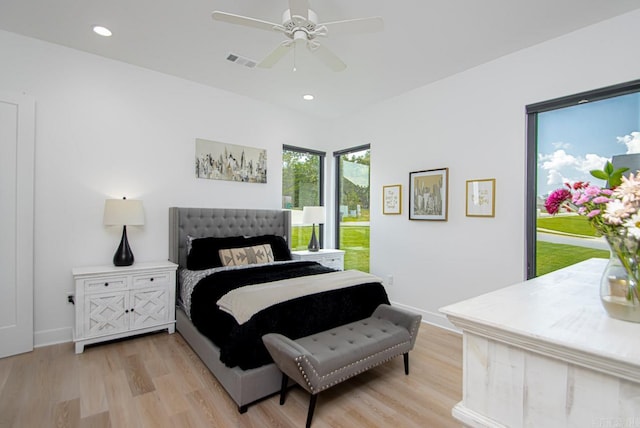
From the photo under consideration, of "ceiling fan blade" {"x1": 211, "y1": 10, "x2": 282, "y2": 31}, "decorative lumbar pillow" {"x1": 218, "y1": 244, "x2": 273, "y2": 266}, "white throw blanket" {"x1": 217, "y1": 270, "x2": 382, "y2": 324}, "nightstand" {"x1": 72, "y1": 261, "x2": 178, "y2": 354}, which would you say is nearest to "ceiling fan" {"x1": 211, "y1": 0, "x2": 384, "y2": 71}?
"ceiling fan blade" {"x1": 211, "y1": 10, "x2": 282, "y2": 31}

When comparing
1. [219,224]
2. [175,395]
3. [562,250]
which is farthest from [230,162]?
[562,250]

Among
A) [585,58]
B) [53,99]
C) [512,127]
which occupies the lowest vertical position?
[512,127]

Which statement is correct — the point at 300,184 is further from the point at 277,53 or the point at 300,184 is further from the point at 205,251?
the point at 277,53

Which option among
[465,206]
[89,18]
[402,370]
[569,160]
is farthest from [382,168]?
[89,18]

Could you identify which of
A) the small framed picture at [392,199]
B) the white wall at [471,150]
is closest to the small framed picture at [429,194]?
the white wall at [471,150]

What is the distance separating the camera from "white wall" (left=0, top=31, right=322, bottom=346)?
9.84 ft

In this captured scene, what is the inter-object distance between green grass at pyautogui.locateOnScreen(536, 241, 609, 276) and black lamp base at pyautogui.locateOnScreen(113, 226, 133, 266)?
14.0 ft

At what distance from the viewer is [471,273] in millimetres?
3369

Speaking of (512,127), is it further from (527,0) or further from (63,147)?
(63,147)

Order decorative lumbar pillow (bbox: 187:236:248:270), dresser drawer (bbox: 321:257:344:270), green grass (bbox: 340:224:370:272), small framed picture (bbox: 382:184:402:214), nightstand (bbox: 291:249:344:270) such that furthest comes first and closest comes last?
1. green grass (bbox: 340:224:370:272)
2. dresser drawer (bbox: 321:257:344:270)
3. nightstand (bbox: 291:249:344:270)
4. small framed picture (bbox: 382:184:402:214)
5. decorative lumbar pillow (bbox: 187:236:248:270)

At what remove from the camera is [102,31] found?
278 cm

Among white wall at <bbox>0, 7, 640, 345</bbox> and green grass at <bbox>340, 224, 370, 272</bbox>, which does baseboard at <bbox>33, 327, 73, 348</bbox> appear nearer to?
white wall at <bbox>0, 7, 640, 345</bbox>

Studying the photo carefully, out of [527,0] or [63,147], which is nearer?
[527,0]

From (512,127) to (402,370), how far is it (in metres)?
2.65
